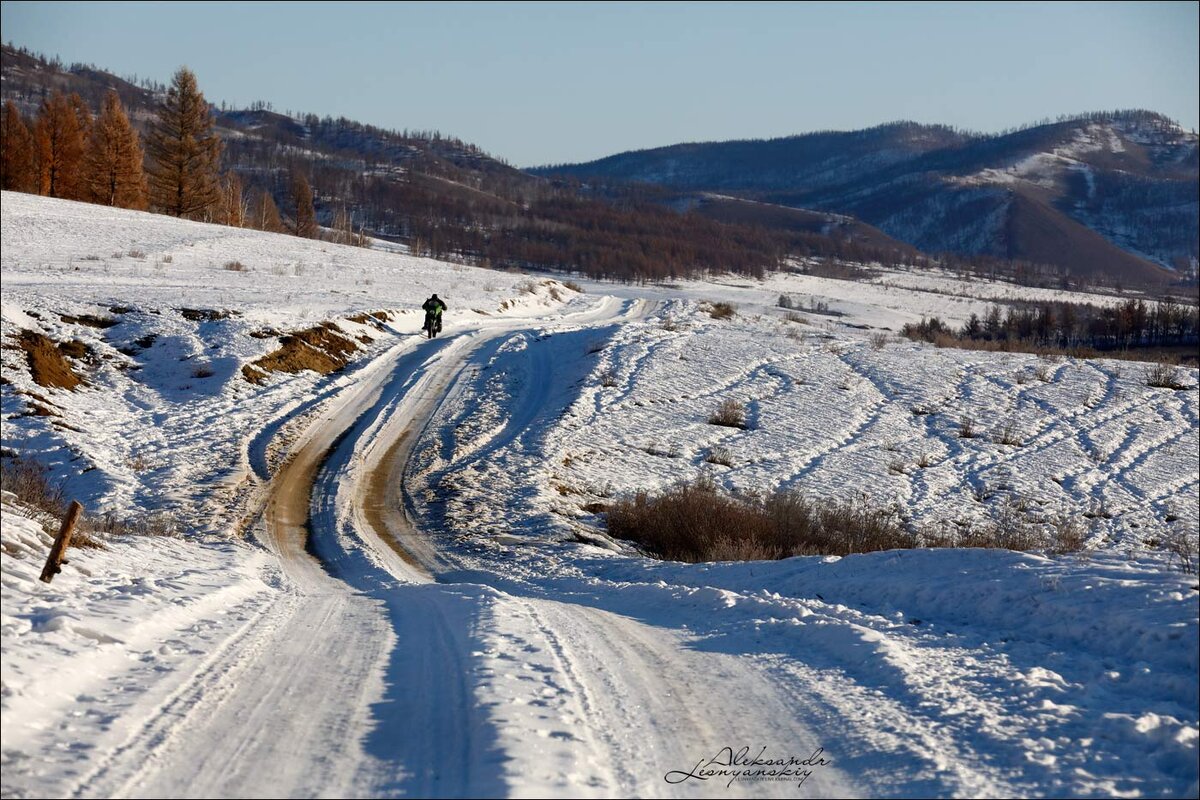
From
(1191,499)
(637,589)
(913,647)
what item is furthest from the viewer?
(1191,499)

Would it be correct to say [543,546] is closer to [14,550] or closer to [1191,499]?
[14,550]

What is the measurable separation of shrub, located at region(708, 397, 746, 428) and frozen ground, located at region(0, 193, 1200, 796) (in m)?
0.37

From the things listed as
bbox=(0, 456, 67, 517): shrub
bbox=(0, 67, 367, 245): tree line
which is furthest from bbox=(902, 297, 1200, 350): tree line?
bbox=(0, 456, 67, 517): shrub

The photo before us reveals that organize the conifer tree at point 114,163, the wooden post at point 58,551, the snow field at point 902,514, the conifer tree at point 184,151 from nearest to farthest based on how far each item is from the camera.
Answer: the snow field at point 902,514, the wooden post at point 58,551, the conifer tree at point 184,151, the conifer tree at point 114,163

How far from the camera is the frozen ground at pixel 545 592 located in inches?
179

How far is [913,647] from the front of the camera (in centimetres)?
654

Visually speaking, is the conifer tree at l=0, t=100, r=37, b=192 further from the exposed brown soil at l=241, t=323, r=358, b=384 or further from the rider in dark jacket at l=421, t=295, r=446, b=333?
the exposed brown soil at l=241, t=323, r=358, b=384

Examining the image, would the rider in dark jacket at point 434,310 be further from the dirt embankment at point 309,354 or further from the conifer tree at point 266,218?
the conifer tree at point 266,218

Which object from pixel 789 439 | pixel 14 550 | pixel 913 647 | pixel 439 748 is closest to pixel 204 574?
pixel 14 550

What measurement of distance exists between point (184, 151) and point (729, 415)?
52669mm

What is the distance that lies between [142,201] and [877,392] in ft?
201

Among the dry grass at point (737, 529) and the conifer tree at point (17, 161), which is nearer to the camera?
the dry grass at point (737, 529)

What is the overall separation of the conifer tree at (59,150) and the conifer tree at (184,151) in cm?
917

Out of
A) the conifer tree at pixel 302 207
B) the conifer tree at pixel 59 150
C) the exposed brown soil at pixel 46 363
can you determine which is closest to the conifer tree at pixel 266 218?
the conifer tree at pixel 302 207
